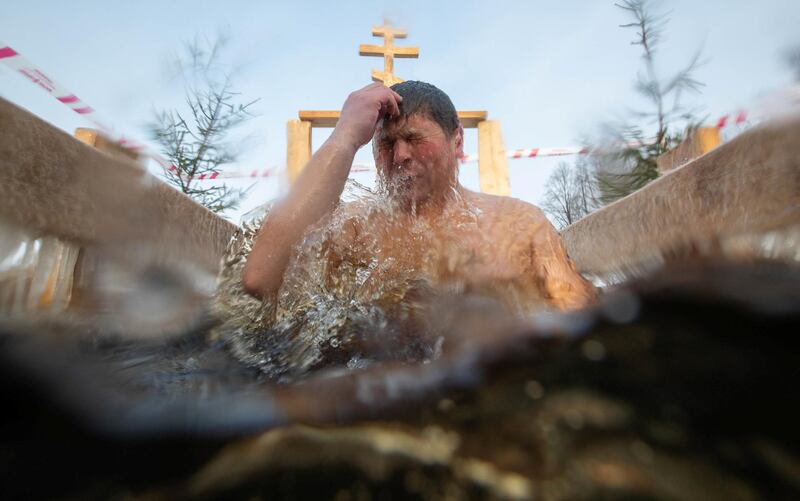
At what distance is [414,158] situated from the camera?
199cm

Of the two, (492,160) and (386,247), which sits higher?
(492,160)

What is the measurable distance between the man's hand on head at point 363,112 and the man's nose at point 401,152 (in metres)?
0.13

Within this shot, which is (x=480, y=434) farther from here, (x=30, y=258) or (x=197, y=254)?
(x=197, y=254)

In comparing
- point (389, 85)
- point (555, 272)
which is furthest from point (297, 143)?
point (555, 272)

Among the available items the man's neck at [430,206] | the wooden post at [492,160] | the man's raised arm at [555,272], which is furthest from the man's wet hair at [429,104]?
the wooden post at [492,160]

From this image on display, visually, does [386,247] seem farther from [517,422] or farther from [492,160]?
[492,160]

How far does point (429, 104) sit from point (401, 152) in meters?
0.29

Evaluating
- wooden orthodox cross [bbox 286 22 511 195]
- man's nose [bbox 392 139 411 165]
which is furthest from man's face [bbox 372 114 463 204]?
wooden orthodox cross [bbox 286 22 511 195]

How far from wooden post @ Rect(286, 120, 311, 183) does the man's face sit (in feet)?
8.97

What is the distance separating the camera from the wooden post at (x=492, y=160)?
5047 millimetres

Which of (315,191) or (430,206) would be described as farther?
(430,206)

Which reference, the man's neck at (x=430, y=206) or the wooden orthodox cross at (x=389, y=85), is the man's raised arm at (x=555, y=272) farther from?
the wooden orthodox cross at (x=389, y=85)

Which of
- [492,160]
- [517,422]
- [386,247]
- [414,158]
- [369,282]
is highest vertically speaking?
[492,160]

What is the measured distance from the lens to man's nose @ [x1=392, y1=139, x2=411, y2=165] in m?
1.97
